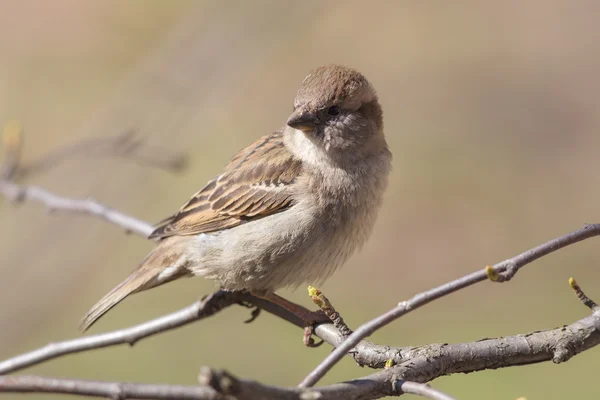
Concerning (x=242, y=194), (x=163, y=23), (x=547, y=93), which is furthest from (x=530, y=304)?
(x=163, y=23)

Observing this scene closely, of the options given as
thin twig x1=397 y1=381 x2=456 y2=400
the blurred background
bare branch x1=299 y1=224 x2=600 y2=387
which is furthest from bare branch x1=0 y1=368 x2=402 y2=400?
the blurred background

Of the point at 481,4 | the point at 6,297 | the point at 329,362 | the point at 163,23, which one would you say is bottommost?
the point at 329,362

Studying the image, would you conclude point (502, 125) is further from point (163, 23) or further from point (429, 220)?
point (163, 23)

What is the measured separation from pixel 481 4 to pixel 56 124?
19.5 ft

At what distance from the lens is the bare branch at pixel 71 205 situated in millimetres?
3340

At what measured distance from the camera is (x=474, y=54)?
10227 millimetres

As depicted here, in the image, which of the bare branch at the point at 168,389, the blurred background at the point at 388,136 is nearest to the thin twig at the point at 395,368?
the bare branch at the point at 168,389

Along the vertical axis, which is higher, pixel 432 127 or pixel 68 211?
pixel 432 127

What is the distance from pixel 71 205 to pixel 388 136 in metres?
6.53

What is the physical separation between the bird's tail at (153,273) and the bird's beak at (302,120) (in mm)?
876

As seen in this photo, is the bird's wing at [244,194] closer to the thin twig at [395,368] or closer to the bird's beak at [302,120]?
the bird's beak at [302,120]

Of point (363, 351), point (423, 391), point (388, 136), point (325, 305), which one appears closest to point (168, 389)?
point (423, 391)

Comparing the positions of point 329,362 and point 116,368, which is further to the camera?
point 116,368

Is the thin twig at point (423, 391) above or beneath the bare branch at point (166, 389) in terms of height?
beneath
